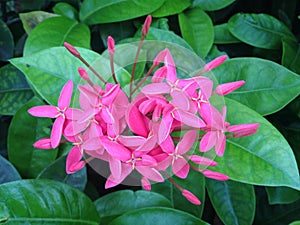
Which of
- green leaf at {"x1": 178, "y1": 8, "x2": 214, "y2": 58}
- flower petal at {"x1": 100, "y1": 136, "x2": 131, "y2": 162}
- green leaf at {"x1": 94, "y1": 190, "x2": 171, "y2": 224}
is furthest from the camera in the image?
green leaf at {"x1": 178, "y1": 8, "x2": 214, "y2": 58}

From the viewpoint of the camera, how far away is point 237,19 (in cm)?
93

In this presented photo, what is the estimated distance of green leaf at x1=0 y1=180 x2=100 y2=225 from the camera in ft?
2.20

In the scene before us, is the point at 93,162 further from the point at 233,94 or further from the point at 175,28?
the point at 175,28

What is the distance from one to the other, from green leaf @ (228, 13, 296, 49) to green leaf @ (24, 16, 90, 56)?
0.27 meters

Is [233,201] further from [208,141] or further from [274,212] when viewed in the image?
[208,141]

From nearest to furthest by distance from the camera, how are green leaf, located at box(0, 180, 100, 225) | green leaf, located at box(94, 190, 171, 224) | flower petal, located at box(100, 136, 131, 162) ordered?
flower petal, located at box(100, 136, 131, 162)
green leaf, located at box(0, 180, 100, 225)
green leaf, located at box(94, 190, 171, 224)

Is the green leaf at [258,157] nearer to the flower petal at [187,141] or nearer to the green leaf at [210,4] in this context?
the flower petal at [187,141]

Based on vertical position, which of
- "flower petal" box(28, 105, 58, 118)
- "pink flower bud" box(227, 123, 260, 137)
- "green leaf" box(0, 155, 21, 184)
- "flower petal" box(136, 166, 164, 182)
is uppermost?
"flower petal" box(28, 105, 58, 118)

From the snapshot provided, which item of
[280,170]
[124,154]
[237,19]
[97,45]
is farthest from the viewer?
[97,45]

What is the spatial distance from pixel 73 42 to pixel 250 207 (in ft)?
1.36

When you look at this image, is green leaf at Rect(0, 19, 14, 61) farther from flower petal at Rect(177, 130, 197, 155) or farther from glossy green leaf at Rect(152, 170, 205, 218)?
flower petal at Rect(177, 130, 197, 155)

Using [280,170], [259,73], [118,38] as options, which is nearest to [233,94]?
[259,73]

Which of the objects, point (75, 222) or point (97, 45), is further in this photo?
point (97, 45)

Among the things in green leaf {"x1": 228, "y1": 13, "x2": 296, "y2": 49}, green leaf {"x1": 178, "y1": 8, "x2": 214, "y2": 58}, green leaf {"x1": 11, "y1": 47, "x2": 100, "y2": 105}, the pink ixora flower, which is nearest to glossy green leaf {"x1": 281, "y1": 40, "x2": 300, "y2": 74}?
green leaf {"x1": 228, "y1": 13, "x2": 296, "y2": 49}
